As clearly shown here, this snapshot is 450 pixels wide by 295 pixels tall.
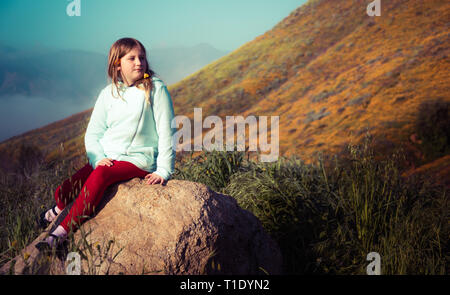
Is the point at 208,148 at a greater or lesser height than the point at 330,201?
greater

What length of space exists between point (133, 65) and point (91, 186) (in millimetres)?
1095

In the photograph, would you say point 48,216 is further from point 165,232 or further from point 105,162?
point 165,232

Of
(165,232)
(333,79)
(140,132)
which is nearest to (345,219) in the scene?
(165,232)

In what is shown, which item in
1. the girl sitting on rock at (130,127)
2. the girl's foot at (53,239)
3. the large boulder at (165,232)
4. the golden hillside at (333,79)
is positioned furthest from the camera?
the golden hillside at (333,79)

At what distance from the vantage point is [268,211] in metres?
4.21

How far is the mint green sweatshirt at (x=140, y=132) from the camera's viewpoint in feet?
9.82

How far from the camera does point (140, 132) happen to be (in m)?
3.03

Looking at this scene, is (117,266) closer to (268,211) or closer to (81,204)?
(81,204)

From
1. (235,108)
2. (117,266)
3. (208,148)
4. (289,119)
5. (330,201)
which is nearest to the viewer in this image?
(117,266)

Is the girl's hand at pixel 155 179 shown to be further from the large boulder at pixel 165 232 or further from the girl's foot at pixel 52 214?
the girl's foot at pixel 52 214

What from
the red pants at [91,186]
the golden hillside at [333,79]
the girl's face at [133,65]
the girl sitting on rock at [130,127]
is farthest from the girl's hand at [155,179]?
the golden hillside at [333,79]

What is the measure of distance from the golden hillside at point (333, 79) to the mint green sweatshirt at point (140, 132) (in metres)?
0.64
